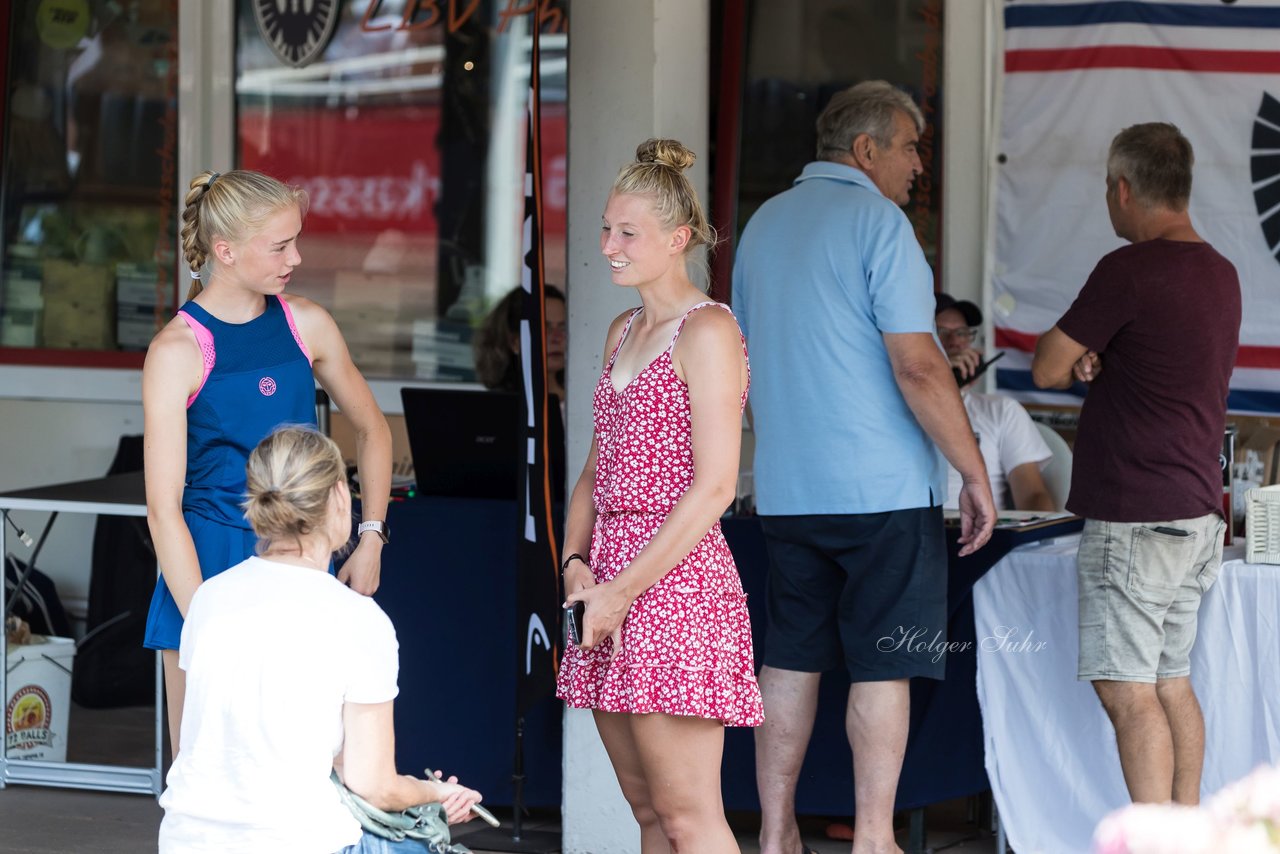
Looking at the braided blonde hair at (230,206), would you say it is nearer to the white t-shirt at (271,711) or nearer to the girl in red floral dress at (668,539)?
the girl in red floral dress at (668,539)

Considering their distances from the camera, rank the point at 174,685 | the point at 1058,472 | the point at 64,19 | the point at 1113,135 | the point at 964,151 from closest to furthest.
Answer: the point at 174,685, the point at 1058,472, the point at 1113,135, the point at 964,151, the point at 64,19

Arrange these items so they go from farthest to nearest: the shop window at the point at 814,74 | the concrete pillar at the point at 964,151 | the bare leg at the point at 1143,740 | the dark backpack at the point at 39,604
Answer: the dark backpack at the point at 39,604
the shop window at the point at 814,74
the concrete pillar at the point at 964,151
the bare leg at the point at 1143,740

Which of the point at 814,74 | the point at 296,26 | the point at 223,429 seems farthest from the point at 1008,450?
the point at 296,26

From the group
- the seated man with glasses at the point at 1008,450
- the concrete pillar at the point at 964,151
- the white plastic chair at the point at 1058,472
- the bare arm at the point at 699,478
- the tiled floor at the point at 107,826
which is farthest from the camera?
the concrete pillar at the point at 964,151

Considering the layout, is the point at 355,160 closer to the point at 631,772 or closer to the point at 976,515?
the point at 976,515

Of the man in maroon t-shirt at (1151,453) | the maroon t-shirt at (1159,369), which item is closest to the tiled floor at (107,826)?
the man in maroon t-shirt at (1151,453)

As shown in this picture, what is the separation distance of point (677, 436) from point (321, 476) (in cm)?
65

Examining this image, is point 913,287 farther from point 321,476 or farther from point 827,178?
point 321,476

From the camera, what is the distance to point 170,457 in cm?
258

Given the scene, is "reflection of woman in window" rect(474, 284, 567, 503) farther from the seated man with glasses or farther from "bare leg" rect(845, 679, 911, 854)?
"bare leg" rect(845, 679, 911, 854)

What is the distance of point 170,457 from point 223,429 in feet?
0.35

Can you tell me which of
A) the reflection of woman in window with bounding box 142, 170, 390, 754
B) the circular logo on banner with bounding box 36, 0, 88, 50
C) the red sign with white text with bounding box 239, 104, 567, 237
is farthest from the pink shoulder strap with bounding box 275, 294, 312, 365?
the circular logo on banner with bounding box 36, 0, 88, 50

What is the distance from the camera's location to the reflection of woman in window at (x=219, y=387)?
8.48 ft

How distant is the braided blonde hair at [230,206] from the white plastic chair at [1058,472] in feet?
9.12
